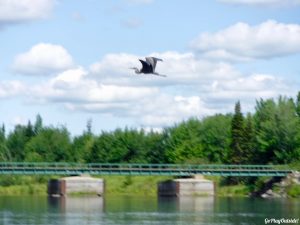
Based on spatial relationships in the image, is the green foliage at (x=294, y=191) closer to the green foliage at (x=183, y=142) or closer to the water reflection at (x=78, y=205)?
the water reflection at (x=78, y=205)

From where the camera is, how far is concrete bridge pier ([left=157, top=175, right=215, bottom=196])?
424 feet

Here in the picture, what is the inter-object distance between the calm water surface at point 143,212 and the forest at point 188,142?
32.8 metres

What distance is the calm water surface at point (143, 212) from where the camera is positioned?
79125 millimetres

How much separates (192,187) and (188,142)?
95.1 ft

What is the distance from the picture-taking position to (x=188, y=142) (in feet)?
520

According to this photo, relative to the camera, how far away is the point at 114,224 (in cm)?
7606

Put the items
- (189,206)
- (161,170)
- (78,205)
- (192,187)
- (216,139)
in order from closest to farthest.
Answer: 1. (189,206)
2. (78,205)
3. (192,187)
4. (161,170)
5. (216,139)

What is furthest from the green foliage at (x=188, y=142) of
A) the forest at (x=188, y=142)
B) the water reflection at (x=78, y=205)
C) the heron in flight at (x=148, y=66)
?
the heron in flight at (x=148, y=66)

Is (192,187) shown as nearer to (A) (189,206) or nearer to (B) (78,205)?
(B) (78,205)

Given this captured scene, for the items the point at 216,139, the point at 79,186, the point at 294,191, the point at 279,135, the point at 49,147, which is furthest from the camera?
the point at 49,147

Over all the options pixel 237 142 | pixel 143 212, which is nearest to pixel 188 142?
pixel 237 142

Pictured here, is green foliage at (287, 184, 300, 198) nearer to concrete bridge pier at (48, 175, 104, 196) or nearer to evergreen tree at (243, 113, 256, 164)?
evergreen tree at (243, 113, 256, 164)

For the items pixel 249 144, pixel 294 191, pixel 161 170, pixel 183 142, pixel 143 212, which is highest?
pixel 183 142

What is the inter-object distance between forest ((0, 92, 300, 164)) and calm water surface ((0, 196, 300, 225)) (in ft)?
108
